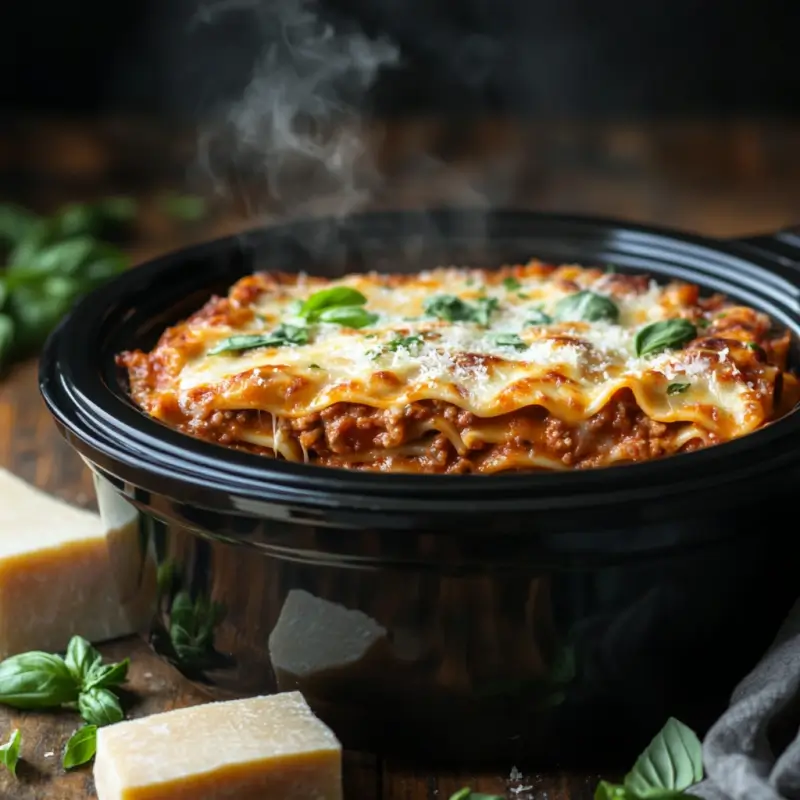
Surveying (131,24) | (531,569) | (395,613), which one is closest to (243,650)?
(395,613)

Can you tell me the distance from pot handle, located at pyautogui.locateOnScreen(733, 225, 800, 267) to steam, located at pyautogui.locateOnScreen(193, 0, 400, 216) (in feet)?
4.74

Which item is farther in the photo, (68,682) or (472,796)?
(68,682)

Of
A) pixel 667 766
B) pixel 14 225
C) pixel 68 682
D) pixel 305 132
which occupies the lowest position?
pixel 14 225

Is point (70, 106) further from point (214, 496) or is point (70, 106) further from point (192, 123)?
point (214, 496)

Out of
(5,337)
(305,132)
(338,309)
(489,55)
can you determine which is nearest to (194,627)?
(338,309)

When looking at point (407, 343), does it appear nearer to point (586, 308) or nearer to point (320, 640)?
point (586, 308)

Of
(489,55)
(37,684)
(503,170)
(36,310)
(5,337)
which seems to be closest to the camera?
(37,684)

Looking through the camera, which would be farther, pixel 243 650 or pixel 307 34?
pixel 307 34

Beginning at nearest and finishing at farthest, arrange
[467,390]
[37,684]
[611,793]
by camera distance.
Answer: [611,793] → [467,390] → [37,684]

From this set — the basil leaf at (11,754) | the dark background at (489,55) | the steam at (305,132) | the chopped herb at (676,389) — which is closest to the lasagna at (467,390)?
the chopped herb at (676,389)

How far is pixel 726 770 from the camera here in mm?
2057

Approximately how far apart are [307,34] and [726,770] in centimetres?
304

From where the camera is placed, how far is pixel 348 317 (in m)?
2.77

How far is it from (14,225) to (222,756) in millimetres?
3683
